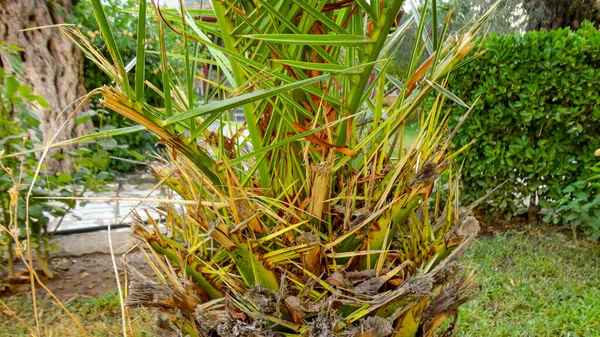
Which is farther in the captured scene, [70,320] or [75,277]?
[75,277]

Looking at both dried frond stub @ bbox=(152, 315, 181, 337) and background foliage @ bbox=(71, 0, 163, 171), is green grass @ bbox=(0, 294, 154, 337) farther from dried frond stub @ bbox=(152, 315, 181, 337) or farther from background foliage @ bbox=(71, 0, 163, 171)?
background foliage @ bbox=(71, 0, 163, 171)

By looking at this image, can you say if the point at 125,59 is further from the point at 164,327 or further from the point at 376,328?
the point at 376,328

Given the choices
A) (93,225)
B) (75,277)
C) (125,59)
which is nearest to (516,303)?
(75,277)

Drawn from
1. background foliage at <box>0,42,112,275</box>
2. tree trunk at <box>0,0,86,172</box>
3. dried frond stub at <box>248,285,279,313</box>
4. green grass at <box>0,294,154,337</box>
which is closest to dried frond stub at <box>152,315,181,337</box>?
dried frond stub at <box>248,285,279,313</box>

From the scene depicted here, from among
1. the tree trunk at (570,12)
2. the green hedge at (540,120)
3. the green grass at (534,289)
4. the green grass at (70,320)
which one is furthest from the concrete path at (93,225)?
the tree trunk at (570,12)

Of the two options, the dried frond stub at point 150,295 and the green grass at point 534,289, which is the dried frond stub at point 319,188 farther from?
the green grass at point 534,289

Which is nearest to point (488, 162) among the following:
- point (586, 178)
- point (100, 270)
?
point (586, 178)
